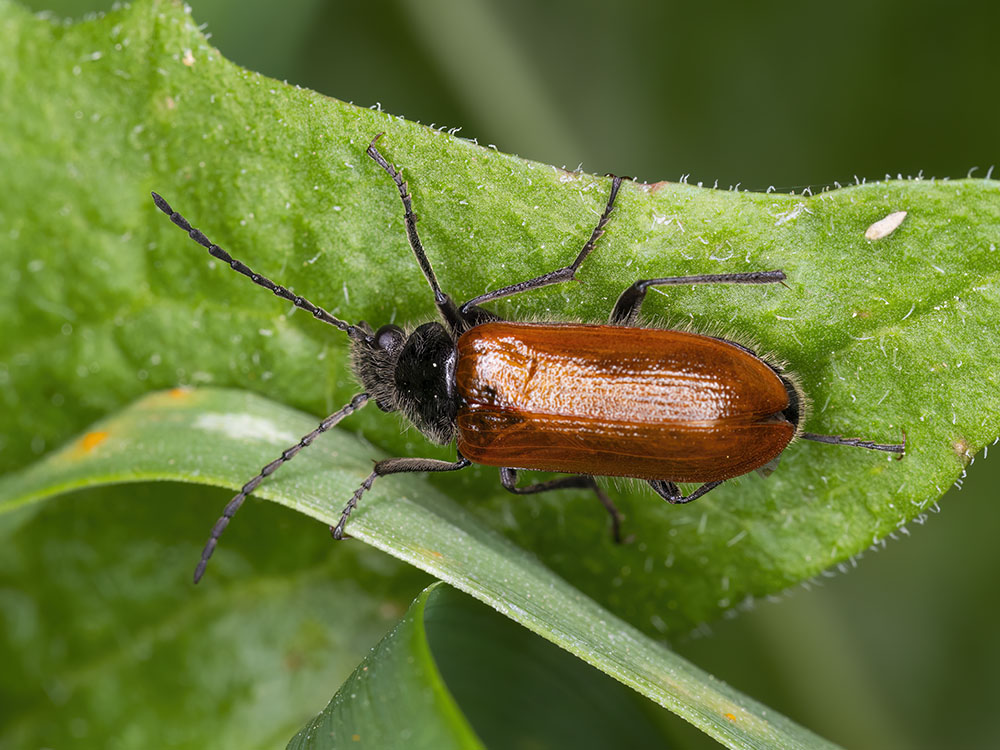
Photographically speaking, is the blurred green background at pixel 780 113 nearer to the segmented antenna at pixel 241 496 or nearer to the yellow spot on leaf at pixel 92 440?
the segmented antenna at pixel 241 496

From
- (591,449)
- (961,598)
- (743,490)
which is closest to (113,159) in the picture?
(591,449)

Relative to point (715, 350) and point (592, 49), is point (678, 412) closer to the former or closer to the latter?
point (715, 350)

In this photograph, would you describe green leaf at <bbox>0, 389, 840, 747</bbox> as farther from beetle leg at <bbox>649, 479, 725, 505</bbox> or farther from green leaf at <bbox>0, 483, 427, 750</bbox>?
beetle leg at <bbox>649, 479, 725, 505</bbox>

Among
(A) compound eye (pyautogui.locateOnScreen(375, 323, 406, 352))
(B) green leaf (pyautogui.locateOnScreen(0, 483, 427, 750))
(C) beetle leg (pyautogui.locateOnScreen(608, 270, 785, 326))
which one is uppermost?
(A) compound eye (pyautogui.locateOnScreen(375, 323, 406, 352))

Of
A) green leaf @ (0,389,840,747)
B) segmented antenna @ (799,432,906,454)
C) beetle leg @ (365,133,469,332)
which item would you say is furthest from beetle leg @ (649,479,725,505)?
beetle leg @ (365,133,469,332)

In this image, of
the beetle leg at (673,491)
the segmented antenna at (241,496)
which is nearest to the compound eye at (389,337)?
the segmented antenna at (241,496)

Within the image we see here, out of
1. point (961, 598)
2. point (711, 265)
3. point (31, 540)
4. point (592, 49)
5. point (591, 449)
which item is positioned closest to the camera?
point (711, 265)
